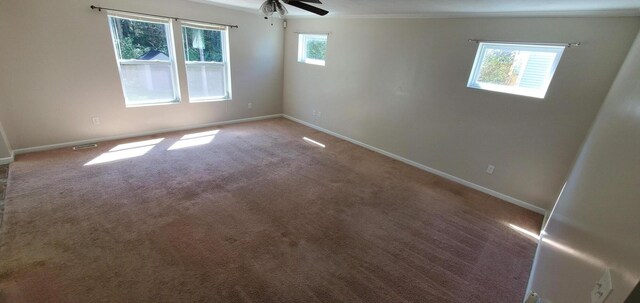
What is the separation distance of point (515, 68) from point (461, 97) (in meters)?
0.64

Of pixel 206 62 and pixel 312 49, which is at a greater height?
pixel 312 49

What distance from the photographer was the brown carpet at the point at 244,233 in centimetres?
183

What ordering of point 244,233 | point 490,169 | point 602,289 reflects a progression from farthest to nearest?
point 490,169
point 244,233
point 602,289

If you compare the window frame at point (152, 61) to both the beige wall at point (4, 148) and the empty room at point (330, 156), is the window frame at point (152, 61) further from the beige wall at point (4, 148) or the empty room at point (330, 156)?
the beige wall at point (4, 148)

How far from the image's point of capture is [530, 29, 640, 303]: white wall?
0.84 metres

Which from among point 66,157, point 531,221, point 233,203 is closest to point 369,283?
point 233,203

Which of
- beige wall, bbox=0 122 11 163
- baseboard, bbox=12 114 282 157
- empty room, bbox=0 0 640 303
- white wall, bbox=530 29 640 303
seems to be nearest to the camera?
white wall, bbox=530 29 640 303

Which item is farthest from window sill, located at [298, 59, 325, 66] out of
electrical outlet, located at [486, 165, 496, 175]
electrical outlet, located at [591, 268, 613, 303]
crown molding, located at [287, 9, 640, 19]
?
electrical outlet, located at [591, 268, 613, 303]

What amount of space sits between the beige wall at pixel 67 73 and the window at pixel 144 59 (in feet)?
0.43

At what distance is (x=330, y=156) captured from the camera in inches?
167

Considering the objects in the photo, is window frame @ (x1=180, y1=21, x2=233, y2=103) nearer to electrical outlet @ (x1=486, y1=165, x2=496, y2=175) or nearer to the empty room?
the empty room

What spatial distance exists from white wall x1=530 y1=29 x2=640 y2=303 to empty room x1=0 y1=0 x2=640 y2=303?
0.5 inches

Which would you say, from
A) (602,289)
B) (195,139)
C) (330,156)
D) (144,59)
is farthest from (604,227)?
(144,59)

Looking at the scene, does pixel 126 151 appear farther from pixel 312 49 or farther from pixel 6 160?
pixel 312 49
